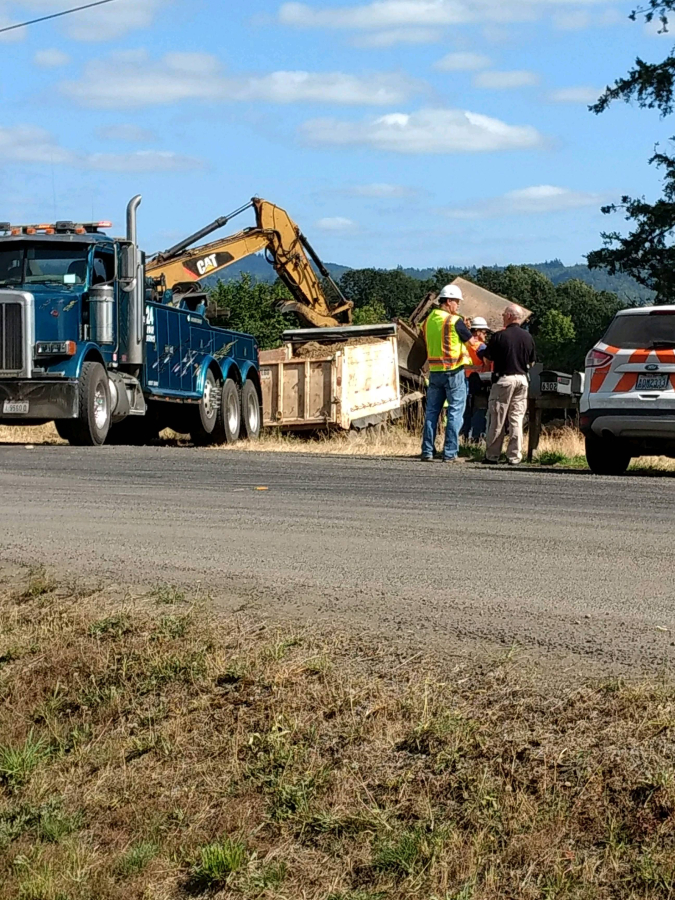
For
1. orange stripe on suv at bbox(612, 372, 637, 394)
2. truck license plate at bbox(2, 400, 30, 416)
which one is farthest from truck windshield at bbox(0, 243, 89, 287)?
orange stripe on suv at bbox(612, 372, 637, 394)

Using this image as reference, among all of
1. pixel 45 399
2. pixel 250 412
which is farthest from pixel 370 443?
pixel 45 399

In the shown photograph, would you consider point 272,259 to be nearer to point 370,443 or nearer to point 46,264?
point 370,443

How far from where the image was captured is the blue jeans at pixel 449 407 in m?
17.2

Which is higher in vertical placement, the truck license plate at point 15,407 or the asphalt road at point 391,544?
the truck license plate at point 15,407

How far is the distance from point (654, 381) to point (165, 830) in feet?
35.1

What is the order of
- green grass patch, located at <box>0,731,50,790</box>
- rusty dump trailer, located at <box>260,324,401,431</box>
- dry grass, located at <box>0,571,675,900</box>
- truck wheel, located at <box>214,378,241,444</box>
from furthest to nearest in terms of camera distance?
rusty dump trailer, located at <box>260,324,401,431</box>, truck wheel, located at <box>214,378,241,444</box>, green grass patch, located at <box>0,731,50,790</box>, dry grass, located at <box>0,571,675,900</box>

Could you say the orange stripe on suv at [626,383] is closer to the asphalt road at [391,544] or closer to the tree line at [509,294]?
the asphalt road at [391,544]

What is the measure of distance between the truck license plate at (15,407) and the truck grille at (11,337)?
0.41 m

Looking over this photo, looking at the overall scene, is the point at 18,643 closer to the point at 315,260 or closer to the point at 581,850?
the point at 581,850

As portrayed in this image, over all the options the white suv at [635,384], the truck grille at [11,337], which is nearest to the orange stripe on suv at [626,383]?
the white suv at [635,384]

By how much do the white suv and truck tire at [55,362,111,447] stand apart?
6.30 m

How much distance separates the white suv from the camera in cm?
1517

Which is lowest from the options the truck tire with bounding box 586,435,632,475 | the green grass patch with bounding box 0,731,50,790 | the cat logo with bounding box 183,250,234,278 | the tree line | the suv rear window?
the green grass patch with bounding box 0,731,50,790

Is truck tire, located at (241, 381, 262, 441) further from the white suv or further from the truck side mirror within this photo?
the white suv
